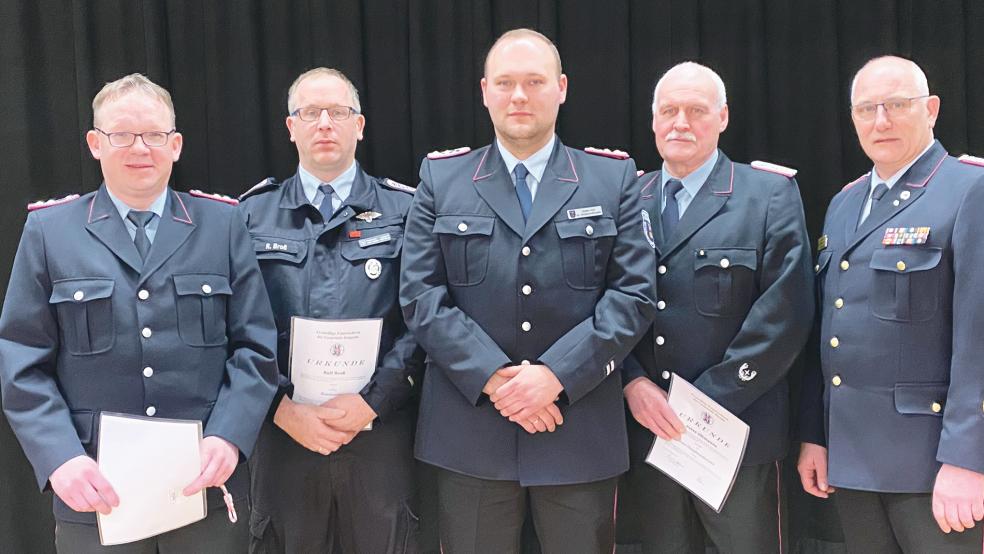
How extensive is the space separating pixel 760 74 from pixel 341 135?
6.27 ft

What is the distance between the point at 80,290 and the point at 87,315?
0.24ft

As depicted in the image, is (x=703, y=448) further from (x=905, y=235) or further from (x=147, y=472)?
(x=147, y=472)

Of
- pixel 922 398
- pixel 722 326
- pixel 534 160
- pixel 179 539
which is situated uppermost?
pixel 534 160

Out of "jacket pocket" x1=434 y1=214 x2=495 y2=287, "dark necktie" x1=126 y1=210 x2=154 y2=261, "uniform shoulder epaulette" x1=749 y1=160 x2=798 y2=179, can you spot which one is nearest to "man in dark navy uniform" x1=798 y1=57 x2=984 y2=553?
"uniform shoulder epaulette" x1=749 y1=160 x2=798 y2=179

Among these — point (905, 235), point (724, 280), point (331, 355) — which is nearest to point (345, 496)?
point (331, 355)

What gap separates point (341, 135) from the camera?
9.62ft

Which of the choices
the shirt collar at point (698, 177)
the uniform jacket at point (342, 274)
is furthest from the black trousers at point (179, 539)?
the shirt collar at point (698, 177)

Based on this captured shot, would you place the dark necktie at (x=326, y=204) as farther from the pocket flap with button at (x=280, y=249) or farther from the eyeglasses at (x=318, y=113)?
the eyeglasses at (x=318, y=113)

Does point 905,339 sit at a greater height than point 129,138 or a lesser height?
lesser

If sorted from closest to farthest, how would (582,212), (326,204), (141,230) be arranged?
(141,230)
(582,212)
(326,204)

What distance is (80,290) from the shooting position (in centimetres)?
232

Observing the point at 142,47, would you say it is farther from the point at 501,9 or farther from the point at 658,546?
the point at 658,546

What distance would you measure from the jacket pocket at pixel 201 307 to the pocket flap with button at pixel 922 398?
1978 millimetres

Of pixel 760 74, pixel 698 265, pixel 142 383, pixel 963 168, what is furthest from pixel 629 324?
pixel 760 74
